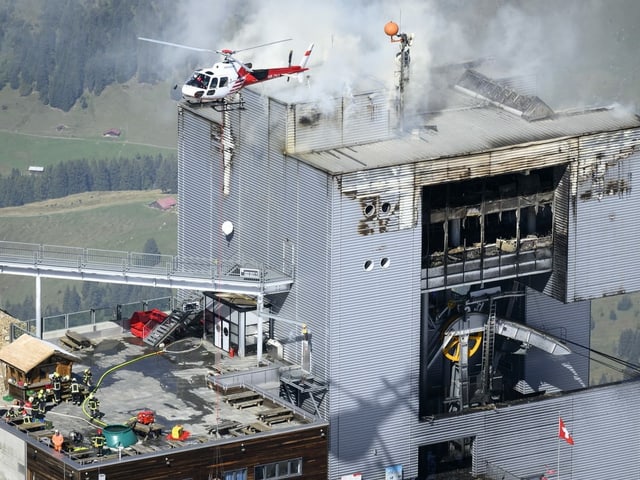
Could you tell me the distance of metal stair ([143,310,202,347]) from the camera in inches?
4466

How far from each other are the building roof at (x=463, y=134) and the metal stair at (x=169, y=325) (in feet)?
51.2

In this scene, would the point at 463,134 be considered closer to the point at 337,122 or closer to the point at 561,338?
the point at 337,122

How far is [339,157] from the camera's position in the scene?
344 ft

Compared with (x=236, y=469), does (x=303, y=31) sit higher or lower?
higher

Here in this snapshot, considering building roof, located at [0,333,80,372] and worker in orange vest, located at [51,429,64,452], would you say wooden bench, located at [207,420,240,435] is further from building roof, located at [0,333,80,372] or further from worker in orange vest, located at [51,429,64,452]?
building roof, located at [0,333,80,372]

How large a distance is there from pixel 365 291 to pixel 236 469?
1353 cm

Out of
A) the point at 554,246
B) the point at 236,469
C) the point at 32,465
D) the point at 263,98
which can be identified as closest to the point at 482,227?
the point at 554,246

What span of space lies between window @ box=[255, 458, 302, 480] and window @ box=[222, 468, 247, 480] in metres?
0.77

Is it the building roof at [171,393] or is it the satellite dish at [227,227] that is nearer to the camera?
the building roof at [171,393]

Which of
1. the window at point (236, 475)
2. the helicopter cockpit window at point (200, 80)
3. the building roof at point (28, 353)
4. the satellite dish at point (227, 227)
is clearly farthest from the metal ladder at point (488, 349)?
the building roof at point (28, 353)

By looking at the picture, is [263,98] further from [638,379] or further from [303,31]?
[638,379]

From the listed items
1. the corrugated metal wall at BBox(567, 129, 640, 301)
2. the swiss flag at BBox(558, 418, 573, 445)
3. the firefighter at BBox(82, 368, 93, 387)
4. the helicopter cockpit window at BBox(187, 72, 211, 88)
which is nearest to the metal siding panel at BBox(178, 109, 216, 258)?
the helicopter cockpit window at BBox(187, 72, 211, 88)

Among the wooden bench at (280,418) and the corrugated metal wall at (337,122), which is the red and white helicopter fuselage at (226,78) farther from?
the wooden bench at (280,418)

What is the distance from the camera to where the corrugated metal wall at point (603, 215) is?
356ft
